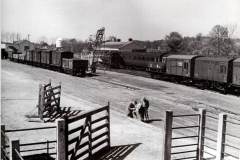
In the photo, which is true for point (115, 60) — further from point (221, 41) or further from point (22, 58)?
point (221, 41)

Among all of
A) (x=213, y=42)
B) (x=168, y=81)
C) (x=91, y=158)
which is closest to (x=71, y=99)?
(x=91, y=158)

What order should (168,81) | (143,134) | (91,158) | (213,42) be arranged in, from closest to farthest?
(91,158), (143,134), (168,81), (213,42)

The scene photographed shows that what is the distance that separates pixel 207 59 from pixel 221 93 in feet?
13.3

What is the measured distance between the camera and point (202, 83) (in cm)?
3334

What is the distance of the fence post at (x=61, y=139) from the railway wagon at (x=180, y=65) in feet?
92.4

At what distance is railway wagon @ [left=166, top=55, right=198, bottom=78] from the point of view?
34719mm

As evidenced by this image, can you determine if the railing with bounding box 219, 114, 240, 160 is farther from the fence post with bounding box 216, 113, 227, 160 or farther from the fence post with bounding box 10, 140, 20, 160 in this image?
the fence post with bounding box 10, 140, 20, 160

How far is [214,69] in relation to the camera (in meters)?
31.0

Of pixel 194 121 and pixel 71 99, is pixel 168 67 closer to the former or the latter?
pixel 71 99

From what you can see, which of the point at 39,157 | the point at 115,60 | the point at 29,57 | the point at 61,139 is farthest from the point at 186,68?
the point at 29,57

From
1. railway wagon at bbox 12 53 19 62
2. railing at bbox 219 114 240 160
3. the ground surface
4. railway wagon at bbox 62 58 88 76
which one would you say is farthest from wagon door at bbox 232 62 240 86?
railway wagon at bbox 12 53 19 62

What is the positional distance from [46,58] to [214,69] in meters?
27.9

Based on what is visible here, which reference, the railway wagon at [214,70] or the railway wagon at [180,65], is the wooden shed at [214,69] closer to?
the railway wagon at [214,70]

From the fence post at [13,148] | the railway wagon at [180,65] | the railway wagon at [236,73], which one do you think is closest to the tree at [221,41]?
the railway wagon at [180,65]
